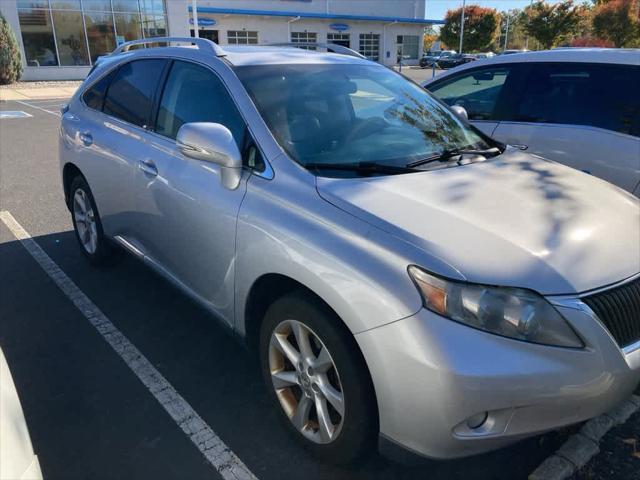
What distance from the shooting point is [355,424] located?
2.17m

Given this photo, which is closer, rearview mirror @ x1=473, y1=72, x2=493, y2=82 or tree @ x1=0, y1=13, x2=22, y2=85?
rearview mirror @ x1=473, y1=72, x2=493, y2=82

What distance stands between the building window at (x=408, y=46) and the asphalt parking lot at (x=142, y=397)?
51649 millimetres

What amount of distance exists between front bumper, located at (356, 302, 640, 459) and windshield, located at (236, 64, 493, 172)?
1.09m

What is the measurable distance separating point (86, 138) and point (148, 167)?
1189mm

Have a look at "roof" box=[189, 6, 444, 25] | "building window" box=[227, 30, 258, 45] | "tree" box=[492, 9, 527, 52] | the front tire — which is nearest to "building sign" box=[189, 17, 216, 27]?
"roof" box=[189, 6, 444, 25]

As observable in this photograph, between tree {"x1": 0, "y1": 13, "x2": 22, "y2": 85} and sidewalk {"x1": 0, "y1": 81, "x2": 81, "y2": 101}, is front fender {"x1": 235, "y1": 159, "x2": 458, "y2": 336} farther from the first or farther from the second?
tree {"x1": 0, "y1": 13, "x2": 22, "y2": 85}

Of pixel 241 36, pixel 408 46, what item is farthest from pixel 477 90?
pixel 408 46

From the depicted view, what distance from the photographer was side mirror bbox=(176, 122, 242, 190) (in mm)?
2613

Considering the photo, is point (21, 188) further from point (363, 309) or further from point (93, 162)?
point (363, 309)

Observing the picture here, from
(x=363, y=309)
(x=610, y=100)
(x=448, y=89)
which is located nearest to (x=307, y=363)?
(x=363, y=309)

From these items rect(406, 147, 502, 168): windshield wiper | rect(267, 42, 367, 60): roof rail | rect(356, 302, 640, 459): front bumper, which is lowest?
rect(356, 302, 640, 459): front bumper

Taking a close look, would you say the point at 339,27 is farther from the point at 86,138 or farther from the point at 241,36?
the point at 86,138

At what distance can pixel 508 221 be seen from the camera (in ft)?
7.45

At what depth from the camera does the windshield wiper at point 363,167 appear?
260 cm
